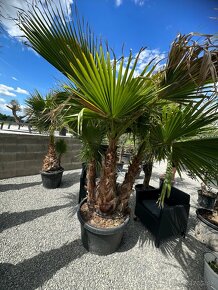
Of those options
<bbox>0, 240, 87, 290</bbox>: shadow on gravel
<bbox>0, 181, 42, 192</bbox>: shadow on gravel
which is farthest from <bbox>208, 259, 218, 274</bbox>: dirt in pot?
<bbox>0, 181, 42, 192</bbox>: shadow on gravel

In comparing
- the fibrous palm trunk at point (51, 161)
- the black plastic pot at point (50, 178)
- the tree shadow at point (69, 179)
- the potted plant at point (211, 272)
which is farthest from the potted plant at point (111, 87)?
the tree shadow at point (69, 179)

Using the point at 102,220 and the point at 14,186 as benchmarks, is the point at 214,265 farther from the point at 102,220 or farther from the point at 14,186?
the point at 14,186

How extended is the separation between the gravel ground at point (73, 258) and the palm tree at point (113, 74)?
1.16 metres

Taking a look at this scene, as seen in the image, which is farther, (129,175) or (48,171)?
(48,171)

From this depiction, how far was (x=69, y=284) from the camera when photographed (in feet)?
5.11

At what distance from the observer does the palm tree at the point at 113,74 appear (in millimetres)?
1171

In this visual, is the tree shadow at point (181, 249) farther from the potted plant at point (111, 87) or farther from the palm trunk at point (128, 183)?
the palm trunk at point (128, 183)

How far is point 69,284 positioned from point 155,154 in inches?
64.5

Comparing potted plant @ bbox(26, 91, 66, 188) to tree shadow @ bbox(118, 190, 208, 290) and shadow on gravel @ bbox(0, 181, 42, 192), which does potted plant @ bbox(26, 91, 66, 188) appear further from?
tree shadow @ bbox(118, 190, 208, 290)

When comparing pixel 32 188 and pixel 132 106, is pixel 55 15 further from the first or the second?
pixel 32 188

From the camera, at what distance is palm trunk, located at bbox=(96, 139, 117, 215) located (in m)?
1.85

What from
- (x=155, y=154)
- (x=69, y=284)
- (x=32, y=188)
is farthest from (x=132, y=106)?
(x=32, y=188)

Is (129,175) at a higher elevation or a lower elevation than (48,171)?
higher

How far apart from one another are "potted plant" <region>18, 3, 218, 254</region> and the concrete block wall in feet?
7.38
